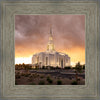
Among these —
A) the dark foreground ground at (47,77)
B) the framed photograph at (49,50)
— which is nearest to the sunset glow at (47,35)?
the framed photograph at (49,50)

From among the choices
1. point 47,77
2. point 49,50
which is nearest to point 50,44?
point 49,50

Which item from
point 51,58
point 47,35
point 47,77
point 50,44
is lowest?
point 47,77

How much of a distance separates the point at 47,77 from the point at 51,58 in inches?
15.1

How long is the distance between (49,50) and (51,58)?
0.61ft

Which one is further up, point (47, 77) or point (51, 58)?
point (51, 58)

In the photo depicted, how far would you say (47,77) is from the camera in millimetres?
2891

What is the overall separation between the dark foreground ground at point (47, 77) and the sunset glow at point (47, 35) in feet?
0.70

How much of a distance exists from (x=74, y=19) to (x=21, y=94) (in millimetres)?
1744

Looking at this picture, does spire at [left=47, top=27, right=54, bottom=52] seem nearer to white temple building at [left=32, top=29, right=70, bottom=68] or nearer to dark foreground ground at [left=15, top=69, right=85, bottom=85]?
white temple building at [left=32, top=29, right=70, bottom=68]

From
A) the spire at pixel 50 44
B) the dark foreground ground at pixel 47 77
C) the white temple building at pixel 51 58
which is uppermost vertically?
the spire at pixel 50 44

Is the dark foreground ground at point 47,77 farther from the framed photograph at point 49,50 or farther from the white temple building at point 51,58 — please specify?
the white temple building at point 51,58

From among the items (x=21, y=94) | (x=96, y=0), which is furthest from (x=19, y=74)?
(x=96, y=0)

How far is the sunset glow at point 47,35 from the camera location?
9.41ft

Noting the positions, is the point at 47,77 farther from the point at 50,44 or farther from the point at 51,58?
the point at 50,44
